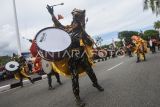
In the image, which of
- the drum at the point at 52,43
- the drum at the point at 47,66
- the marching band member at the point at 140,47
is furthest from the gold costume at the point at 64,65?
the marching band member at the point at 140,47

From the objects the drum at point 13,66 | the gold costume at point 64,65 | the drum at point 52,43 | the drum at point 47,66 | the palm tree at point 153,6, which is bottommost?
the drum at point 13,66

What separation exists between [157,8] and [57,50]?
21.8 m

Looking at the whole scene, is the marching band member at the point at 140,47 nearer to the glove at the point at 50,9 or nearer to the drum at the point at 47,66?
the drum at the point at 47,66

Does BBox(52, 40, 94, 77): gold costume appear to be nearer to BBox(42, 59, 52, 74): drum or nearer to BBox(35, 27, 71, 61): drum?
BBox(35, 27, 71, 61): drum

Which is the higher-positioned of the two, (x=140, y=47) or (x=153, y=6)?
(x=153, y=6)

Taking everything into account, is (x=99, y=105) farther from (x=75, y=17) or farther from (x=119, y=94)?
(x=75, y=17)

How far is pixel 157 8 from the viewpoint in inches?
1070

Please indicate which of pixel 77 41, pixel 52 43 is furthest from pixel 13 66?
pixel 52 43

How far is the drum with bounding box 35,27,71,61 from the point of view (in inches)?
262

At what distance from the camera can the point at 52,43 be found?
268 inches

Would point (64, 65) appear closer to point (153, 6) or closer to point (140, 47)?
point (140, 47)

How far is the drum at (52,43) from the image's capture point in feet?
21.9

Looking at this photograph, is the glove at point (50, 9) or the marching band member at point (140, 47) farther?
the marching band member at point (140, 47)

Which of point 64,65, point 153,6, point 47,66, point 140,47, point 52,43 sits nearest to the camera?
point 52,43
